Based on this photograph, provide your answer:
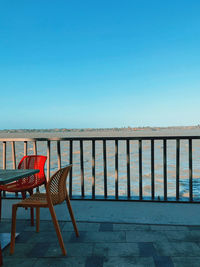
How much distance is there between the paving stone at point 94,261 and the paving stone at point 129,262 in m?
0.04

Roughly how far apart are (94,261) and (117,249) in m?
Result: 0.27

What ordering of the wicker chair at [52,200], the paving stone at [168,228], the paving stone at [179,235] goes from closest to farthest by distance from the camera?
the wicker chair at [52,200] → the paving stone at [179,235] → the paving stone at [168,228]

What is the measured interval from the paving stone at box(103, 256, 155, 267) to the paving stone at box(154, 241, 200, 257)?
0.55ft

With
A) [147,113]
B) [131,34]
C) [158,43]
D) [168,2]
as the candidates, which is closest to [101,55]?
[131,34]

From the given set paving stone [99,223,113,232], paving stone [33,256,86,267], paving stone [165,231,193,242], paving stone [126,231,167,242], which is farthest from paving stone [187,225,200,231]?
paving stone [33,256,86,267]

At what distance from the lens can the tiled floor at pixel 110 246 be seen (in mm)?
1686

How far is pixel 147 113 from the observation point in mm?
25375

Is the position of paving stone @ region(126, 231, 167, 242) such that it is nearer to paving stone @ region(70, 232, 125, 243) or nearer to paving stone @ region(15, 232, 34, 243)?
paving stone @ region(70, 232, 125, 243)

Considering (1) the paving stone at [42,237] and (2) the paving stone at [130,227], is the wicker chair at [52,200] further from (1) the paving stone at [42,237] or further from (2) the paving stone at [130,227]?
(2) the paving stone at [130,227]

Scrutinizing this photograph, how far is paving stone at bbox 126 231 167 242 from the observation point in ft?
6.66

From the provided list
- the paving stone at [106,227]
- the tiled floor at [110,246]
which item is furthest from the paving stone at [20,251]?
the paving stone at [106,227]

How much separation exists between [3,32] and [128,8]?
5964 mm

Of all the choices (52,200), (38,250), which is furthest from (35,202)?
(38,250)

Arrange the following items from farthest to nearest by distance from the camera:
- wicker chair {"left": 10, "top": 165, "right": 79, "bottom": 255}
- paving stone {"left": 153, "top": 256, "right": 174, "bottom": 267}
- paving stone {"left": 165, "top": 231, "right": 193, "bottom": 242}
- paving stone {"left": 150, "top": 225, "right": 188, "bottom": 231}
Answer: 1. paving stone {"left": 150, "top": 225, "right": 188, "bottom": 231}
2. paving stone {"left": 165, "top": 231, "right": 193, "bottom": 242}
3. wicker chair {"left": 10, "top": 165, "right": 79, "bottom": 255}
4. paving stone {"left": 153, "top": 256, "right": 174, "bottom": 267}
